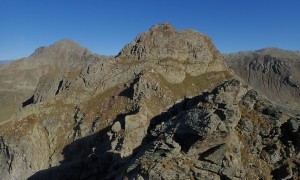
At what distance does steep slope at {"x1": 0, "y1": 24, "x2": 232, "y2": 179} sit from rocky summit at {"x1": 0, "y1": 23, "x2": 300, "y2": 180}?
0.86ft

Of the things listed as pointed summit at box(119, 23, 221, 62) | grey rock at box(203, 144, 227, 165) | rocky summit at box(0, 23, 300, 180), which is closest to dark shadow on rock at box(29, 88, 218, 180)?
rocky summit at box(0, 23, 300, 180)

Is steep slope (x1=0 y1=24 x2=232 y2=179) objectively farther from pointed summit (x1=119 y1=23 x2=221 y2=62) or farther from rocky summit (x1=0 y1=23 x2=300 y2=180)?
rocky summit (x1=0 y1=23 x2=300 y2=180)

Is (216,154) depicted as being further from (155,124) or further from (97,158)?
(97,158)

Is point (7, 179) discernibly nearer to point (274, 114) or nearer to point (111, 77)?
point (111, 77)

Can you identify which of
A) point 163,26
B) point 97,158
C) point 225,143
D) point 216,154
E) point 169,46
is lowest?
point 97,158

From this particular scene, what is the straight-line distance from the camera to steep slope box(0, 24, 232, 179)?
8325 centimetres

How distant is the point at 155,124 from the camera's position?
4544 cm

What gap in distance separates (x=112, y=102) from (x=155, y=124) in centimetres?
5156

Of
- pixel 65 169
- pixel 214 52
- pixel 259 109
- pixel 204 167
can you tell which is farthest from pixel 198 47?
pixel 204 167

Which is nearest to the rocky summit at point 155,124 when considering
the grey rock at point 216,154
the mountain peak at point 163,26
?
the grey rock at point 216,154

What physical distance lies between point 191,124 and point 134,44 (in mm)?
85558

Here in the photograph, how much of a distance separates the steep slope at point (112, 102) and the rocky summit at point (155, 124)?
0.86 ft

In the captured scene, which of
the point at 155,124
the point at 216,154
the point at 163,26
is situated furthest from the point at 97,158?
the point at 163,26

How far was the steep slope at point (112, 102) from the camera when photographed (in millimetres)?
83250
